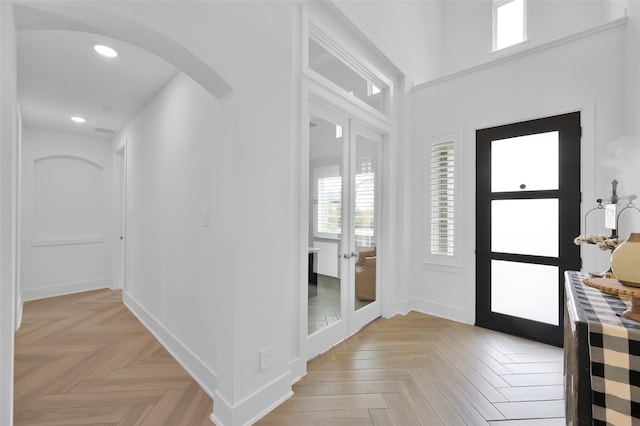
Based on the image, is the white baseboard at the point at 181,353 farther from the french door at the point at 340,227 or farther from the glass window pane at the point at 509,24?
the glass window pane at the point at 509,24

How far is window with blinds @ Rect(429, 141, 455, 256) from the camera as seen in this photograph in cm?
358

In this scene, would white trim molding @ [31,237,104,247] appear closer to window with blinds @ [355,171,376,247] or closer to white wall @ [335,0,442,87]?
window with blinds @ [355,171,376,247]

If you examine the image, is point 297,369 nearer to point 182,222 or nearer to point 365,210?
point 182,222

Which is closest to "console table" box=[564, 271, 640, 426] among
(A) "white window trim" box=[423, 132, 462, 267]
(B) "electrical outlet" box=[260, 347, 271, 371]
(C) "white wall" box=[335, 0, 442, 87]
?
(B) "electrical outlet" box=[260, 347, 271, 371]

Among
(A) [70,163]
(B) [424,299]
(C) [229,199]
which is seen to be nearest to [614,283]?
(C) [229,199]

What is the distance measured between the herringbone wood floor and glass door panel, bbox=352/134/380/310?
454 mm

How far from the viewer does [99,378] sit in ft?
7.79

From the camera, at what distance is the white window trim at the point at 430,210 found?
3.51 metres

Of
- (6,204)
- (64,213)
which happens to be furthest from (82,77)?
(64,213)

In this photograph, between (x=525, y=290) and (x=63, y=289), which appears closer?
(x=525, y=290)

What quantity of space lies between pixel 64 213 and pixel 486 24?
7.45m

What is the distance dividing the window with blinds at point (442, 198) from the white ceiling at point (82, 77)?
311cm

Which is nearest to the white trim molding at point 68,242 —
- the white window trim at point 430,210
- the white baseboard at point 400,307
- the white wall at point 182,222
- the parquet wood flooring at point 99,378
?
the parquet wood flooring at point 99,378

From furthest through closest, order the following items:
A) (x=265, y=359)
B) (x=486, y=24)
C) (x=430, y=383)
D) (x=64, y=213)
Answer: (x=64, y=213), (x=486, y=24), (x=430, y=383), (x=265, y=359)
